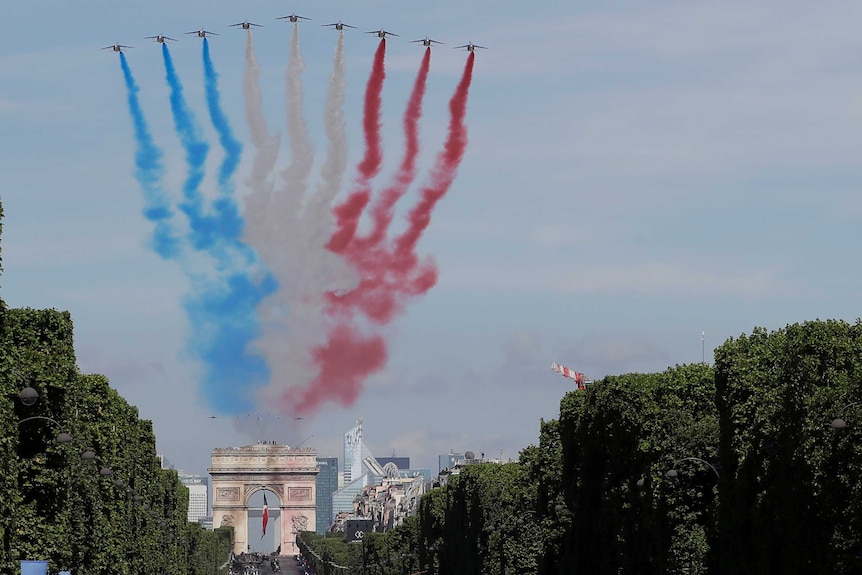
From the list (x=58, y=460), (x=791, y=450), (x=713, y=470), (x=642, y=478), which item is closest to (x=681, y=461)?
(x=713, y=470)

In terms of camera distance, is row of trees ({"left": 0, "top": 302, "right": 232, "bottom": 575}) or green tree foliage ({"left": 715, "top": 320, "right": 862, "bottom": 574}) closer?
green tree foliage ({"left": 715, "top": 320, "right": 862, "bottom": 574})

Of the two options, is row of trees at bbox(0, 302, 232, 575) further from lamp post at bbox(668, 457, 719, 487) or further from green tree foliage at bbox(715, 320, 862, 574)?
green tree foliage at bbox(715, 320, 862, 574)

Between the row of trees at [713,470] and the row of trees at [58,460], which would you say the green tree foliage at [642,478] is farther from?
the row of trees at [58,460]

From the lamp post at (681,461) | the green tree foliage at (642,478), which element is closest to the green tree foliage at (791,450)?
the lamp post at (681,461)

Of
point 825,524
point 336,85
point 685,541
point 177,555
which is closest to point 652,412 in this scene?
point 685,541

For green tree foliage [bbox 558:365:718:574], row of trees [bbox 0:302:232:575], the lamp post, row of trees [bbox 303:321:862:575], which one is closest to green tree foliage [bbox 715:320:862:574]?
row of trees [bbox 303:321:862:575]

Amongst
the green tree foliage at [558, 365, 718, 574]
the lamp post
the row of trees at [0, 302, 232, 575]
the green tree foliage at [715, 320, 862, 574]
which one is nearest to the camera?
the green tree foliage at [715, 320, 862, 574]

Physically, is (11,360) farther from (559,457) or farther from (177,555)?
(177,555)
